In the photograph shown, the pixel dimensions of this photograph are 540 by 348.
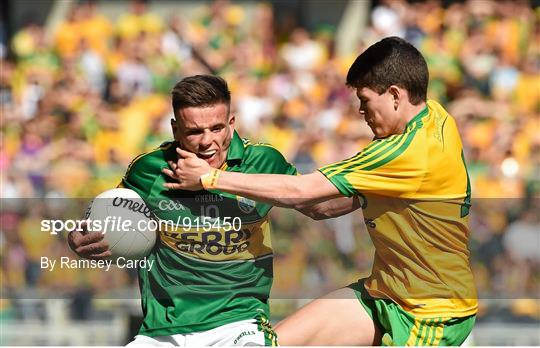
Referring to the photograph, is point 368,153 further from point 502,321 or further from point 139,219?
point 502,321

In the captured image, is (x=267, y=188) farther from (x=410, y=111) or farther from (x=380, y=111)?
(x=410, y=111)

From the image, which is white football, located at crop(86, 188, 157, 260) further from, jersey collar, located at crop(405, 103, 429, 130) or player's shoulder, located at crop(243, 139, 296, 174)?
jersey collar, located at crop(405, 103, 429, 130)

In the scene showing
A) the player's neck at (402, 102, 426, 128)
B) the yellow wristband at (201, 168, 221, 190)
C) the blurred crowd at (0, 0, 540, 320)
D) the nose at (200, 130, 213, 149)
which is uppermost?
the blurred crowd at (0, 0, 540, 320)

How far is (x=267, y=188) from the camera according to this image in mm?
5078

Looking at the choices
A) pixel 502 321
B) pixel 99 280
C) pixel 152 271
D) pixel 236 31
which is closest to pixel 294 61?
pixel 236 31

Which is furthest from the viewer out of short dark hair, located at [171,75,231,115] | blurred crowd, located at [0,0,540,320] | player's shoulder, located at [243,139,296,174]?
blurred crowd, located at [0,0,540,320]

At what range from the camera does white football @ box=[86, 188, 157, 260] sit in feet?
17.4

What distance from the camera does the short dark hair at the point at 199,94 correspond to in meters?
5.17

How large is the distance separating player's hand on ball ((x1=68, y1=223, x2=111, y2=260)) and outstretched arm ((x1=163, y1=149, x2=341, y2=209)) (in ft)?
1.73

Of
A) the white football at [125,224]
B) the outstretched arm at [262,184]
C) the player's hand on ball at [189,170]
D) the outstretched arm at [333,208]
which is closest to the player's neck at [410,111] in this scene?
the outstretched arm at [262,184]

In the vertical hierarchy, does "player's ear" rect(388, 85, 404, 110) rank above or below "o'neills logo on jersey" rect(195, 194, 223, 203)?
above

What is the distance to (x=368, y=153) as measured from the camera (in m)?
5.09

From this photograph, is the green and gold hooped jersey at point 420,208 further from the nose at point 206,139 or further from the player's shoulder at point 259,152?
the nose at point 206,139

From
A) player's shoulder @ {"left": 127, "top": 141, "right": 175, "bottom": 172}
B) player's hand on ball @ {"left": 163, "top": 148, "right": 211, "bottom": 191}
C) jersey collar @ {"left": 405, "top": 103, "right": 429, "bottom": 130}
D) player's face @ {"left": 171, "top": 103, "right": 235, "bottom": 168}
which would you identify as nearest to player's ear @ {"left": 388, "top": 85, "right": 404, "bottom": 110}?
jersey collar @ {"left": 405, "top": 103, "right": 429, "bottom": 130}
